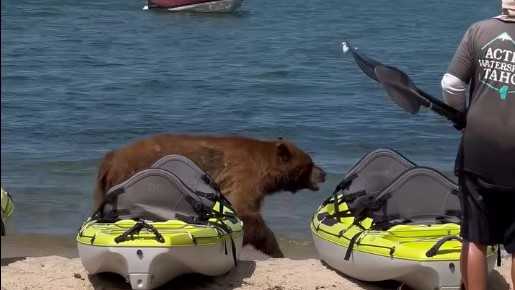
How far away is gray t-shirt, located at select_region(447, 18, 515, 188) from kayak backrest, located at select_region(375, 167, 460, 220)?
1807 mm

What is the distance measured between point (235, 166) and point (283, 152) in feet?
1.62

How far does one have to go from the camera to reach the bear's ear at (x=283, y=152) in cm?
913

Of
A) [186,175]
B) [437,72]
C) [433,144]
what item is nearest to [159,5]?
[437,72]

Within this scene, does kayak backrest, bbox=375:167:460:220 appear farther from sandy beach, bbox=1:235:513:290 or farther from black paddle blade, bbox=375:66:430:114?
black paddle blade, bbox=375:66:430:114

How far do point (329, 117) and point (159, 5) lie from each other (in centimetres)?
2791

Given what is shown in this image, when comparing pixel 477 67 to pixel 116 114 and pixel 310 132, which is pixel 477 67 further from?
pixel 116 114

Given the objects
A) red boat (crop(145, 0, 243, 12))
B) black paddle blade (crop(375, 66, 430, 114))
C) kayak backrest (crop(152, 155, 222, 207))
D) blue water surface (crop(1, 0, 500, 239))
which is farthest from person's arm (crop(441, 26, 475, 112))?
red boat (crop(145, 0, 243, 12))

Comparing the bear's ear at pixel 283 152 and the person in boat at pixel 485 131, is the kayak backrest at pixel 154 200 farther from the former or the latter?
the person in boat at pixel 485 131

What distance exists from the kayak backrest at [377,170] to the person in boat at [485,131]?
212cm

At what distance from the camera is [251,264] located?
26.5ft

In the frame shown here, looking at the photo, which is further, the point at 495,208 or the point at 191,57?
the point at 191,57

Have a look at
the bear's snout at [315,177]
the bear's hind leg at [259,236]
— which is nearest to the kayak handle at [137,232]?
the bear's hind leg at [259,236]

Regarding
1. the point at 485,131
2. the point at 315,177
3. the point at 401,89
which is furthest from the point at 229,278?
the point at 485,131

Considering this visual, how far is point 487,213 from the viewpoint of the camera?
5.89m
